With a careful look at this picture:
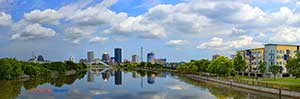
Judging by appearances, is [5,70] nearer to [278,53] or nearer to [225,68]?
[225,68]

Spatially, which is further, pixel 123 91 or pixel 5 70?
pixel 5 70

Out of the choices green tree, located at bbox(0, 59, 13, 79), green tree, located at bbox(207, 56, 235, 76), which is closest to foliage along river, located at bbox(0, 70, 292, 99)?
green tree, located at bbox(0, 59, 13, 79)

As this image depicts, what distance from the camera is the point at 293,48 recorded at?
68.7 meters

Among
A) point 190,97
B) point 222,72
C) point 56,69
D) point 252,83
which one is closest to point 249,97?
point 190,97

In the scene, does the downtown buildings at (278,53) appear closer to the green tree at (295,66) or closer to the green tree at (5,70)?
the green tree at (295,66)

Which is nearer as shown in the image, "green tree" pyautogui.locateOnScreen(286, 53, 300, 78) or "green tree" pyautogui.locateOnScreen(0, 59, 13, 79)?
"green tree" pyautogui.locateOnScreen(286, 53, 300, 78)

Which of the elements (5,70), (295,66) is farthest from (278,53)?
(5,70)

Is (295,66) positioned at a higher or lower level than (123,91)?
higher

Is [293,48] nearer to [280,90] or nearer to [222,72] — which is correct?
[222,72]

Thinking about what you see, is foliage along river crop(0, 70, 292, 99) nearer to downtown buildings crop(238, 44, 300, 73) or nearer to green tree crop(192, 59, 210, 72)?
downtown buildings crop(238, 44, 300, 73)

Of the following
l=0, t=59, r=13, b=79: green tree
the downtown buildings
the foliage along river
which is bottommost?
the foliage along river

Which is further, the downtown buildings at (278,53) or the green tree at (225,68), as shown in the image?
the downtown buildings at (278,53)

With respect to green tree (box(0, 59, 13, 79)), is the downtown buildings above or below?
above

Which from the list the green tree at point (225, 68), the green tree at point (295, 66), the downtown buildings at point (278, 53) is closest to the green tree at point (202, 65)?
the downtown buildings at point (278, 53)
